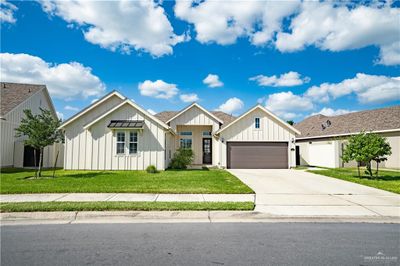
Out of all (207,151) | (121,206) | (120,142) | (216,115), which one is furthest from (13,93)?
(121,206)

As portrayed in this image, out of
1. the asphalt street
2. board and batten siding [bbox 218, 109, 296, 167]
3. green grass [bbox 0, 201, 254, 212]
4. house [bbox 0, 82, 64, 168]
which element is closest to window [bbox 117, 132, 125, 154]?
house [bbox 0, 82, 64, 168]

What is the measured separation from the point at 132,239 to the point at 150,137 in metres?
11.9

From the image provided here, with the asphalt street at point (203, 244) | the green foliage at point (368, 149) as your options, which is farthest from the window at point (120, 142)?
the green foliage at point (368, 149)

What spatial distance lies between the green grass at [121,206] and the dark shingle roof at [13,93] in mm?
14469

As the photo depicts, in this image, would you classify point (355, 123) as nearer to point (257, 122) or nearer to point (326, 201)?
point (257, 122)

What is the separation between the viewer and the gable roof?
1859cm

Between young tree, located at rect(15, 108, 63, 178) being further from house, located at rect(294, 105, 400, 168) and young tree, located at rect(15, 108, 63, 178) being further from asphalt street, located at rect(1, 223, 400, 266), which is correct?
house, located at rect(294, 105, 400, 168)

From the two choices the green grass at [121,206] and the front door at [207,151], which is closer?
the green grass at [121,206]

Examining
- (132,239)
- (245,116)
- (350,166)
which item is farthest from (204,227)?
(350,166)

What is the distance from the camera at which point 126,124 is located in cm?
1603

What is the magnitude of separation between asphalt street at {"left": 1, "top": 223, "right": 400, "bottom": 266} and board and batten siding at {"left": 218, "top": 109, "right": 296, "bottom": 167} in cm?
1408

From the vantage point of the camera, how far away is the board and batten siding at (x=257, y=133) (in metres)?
19.8

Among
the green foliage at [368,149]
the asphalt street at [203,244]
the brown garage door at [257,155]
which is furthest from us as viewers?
the brown garage door at [257,155]

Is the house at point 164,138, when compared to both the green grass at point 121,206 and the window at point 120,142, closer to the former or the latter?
the window at point 120,142
